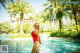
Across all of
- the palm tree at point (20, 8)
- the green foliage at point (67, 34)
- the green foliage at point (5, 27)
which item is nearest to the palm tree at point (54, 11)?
the green foliage at point (67, 34)

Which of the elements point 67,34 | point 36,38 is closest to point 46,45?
point 36,38

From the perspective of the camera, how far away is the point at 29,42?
4.93 meters

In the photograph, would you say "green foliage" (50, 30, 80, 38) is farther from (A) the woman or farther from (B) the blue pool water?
(A) the woman

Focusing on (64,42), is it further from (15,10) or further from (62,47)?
(15,10)

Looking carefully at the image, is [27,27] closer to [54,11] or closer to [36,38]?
[36,38]

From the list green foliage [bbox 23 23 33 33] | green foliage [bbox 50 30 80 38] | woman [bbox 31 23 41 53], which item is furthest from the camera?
green foliage [bbox 50 30 80 38]

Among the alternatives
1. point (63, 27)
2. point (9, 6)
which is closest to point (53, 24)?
point (63, 27)

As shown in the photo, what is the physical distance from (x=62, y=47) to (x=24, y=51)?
760 millimetres

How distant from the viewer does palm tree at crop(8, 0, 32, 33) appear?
16.2ft

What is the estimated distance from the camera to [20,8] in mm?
5008

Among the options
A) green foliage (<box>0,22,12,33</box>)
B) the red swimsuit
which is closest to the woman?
the red swimsuit

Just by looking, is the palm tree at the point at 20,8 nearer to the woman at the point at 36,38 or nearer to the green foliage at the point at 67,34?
the woman at the point at 36,38

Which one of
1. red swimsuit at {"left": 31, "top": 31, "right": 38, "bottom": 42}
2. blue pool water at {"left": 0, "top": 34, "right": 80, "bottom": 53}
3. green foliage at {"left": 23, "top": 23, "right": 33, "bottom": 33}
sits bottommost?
blue pool water at {"left": 0, "top": 34, "right": 80, "bottom": 53}

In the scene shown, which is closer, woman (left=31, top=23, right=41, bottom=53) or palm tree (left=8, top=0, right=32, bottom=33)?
woman (left=31, top=23, right=41, bottom=53)
